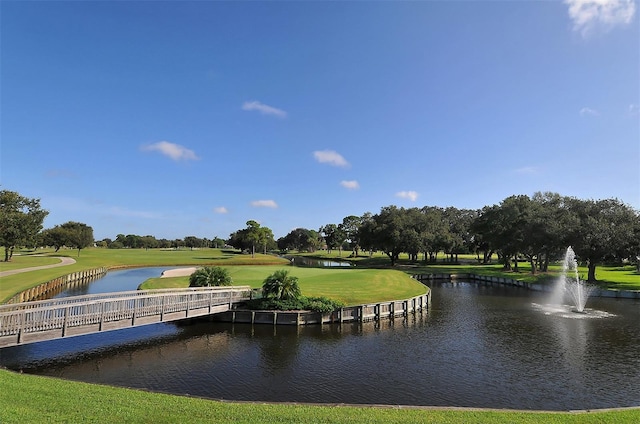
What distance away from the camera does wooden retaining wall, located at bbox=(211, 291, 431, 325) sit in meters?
30.8

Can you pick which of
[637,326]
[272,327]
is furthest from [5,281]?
[637,326]

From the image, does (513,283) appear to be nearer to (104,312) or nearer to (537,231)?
(537,231)

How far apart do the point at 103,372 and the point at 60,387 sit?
226 inches

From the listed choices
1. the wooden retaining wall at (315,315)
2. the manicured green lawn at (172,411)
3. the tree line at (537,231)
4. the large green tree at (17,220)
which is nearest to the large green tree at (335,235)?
the tree line at (537,231)

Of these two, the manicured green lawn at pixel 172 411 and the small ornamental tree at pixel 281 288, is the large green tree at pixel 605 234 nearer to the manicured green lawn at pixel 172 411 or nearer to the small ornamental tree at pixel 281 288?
the small ornamental tree at pixel 281 288

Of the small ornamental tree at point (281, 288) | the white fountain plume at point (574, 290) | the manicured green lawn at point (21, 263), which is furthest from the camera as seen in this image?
the manicured green lawn at point (21, 263)

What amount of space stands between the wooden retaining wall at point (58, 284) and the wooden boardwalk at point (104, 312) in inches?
573

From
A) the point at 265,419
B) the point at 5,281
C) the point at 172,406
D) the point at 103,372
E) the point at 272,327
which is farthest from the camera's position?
the point at 5,281

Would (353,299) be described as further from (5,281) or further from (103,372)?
(5,281)

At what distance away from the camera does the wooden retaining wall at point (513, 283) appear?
4812cm

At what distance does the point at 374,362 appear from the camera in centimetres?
2156

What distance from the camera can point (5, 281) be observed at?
43.4 m

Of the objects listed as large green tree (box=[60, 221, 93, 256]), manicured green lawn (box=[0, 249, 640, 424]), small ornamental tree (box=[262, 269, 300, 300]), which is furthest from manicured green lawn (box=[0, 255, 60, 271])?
manicured green lawn (box=[0, 249, 640, 424])

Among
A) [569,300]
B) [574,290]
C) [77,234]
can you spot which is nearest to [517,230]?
[574,290]
